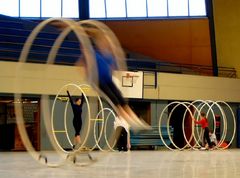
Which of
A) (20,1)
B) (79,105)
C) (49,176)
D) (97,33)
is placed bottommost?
(49,176)

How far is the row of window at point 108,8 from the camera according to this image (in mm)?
35500

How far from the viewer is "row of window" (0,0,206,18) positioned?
35.5 meters

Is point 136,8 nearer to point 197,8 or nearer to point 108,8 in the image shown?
point 108,8

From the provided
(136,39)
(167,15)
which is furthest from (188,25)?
(136,39)

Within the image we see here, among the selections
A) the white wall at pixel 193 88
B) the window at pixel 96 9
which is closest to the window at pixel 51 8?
the window at pixel 96 9

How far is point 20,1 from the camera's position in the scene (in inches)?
1385

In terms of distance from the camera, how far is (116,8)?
123 feet

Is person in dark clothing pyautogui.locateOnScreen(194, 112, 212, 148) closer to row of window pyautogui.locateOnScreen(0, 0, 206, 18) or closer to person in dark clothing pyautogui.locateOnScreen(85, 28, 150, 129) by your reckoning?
row of window pyautogui.locateOnScreen(0, 0, 206, 18)

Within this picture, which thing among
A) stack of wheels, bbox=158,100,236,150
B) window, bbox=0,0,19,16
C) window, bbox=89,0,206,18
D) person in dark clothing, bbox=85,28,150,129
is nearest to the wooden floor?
person in dark clothing, bbox=85,28,150,129

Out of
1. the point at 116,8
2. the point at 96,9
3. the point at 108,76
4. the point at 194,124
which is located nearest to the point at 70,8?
the point at 96,9

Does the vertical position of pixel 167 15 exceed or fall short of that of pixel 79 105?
it exceeds it

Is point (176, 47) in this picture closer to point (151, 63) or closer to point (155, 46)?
point (155, 46)

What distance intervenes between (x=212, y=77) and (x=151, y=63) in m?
4.58

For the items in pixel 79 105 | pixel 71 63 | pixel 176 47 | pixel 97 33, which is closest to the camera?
pixel 97 33
